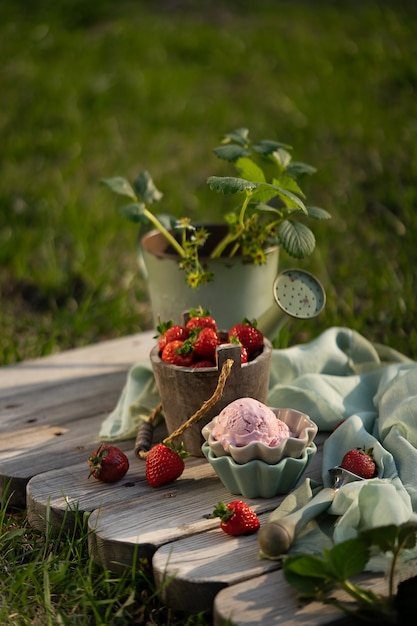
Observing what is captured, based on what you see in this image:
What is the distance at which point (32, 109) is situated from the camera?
4773 mm

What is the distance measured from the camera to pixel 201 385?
198 centimetres

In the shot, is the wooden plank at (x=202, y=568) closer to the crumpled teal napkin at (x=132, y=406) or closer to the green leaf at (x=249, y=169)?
the crumpled teal napkin at (x=132, y=406)

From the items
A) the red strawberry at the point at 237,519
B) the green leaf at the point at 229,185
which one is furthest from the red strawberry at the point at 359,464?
the green leaf at the point at 229,185

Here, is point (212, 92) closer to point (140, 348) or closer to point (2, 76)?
point (2, 76)

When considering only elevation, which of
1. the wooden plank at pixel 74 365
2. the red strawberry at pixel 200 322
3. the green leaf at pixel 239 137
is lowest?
the wooden plank at pixel 74 365

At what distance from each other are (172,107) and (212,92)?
413mm

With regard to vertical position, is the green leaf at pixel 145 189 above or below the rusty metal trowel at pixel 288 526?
above

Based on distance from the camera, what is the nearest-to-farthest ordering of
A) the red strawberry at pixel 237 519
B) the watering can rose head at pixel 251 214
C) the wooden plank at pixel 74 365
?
the red strawberry at pixel 237 519 → the watering can rose head at pixel 251 214 → the wooden plank at pixel 74 365

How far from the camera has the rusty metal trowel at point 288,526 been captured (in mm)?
1652

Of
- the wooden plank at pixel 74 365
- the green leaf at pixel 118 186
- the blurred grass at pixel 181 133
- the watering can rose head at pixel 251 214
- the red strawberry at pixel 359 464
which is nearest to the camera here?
the red strawberry at pixel 359 464

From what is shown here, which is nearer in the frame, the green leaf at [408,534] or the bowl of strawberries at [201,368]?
the green leaf at [408,534]

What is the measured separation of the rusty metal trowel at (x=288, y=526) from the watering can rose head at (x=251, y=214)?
583 millimetres

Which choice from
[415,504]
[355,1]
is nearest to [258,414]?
[415,504]

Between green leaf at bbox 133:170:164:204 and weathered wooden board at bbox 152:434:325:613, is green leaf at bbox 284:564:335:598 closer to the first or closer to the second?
weathered wooden board at bbox 152:434:325:613
